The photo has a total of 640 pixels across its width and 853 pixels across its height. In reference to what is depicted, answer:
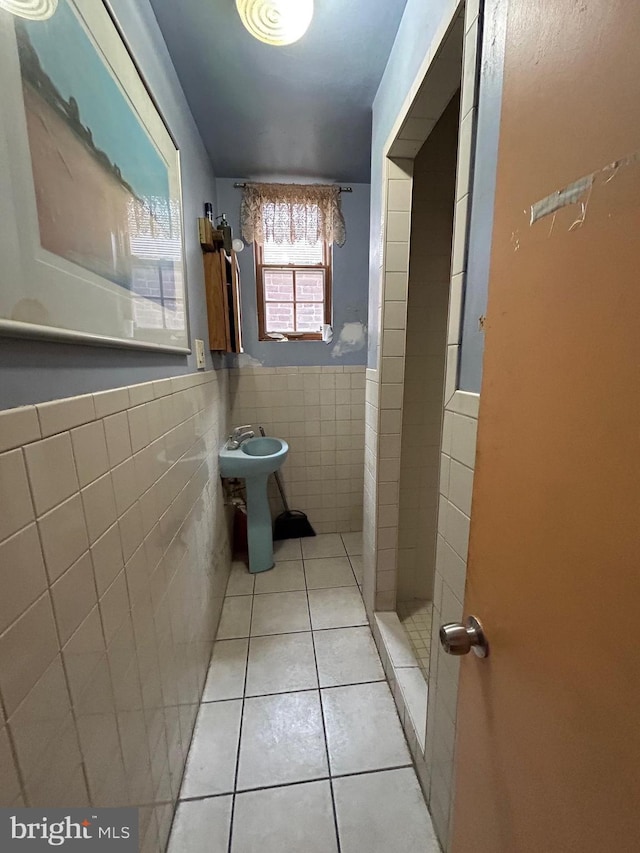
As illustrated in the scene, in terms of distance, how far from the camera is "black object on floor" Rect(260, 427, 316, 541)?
2520mm

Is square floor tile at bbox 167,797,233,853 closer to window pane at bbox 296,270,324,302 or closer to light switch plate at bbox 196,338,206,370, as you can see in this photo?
light switch plate at bbox 196,338,206,370

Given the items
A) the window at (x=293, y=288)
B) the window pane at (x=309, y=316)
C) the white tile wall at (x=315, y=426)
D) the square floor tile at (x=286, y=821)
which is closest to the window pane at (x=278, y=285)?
the window at (x=293, y=288)

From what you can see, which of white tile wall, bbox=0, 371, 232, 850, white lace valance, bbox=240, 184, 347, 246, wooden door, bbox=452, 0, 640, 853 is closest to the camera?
wooden door, bbox=452, 0, 640, 853

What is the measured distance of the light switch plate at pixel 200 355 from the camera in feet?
4.89

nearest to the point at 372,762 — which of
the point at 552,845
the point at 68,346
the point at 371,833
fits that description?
the point at 371,833

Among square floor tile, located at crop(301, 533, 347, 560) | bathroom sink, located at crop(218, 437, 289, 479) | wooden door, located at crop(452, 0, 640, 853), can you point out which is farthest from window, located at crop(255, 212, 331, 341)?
wooden door, located at crop(452, 0, 640, 853)

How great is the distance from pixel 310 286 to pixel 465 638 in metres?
2.25

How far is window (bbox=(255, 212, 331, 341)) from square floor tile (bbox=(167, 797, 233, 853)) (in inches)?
88.4

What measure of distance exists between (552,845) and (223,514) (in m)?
1.81

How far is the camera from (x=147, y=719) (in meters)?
0.84

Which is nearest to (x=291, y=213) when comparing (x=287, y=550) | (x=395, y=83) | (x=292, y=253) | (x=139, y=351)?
(x=292, y=253)

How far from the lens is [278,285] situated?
2.32 metres

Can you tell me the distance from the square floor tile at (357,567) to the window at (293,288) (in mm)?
1575

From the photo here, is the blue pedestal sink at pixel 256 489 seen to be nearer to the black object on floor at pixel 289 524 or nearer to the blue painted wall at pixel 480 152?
the black object on floor at pixel 289 524
